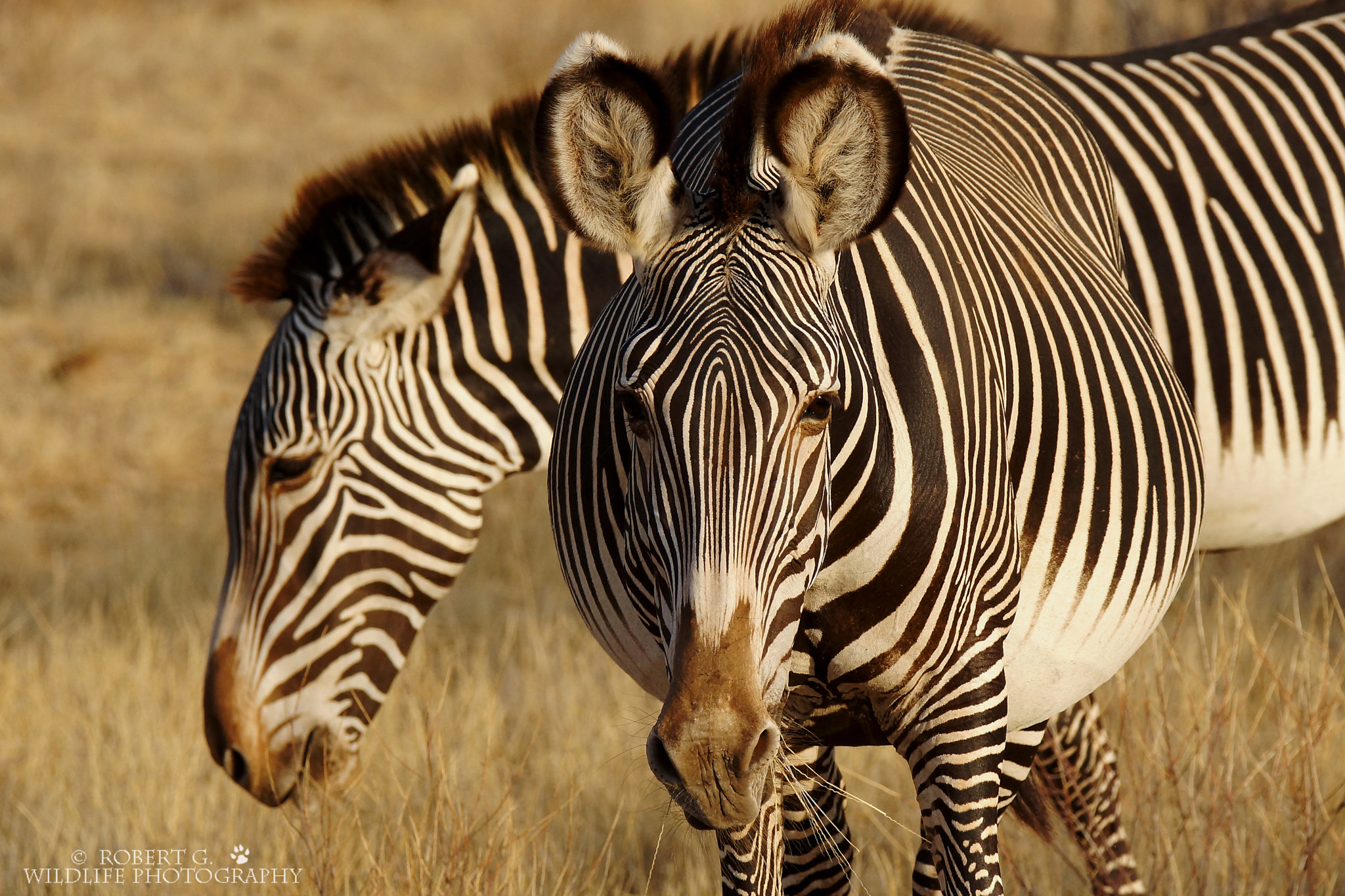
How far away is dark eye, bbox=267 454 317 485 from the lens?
360 cm

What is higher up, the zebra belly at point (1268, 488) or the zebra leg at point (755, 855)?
the zebra belly at point (1268, 488)

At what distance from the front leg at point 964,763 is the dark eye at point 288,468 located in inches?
83.4

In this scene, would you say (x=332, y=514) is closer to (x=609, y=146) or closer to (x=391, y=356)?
(x=391, y=356)

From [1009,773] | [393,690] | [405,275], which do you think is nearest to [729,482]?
[1009,773]

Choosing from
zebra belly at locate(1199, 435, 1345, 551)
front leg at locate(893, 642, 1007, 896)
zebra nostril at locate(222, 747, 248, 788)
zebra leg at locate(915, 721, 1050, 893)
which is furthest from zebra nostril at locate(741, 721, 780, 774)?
zebra nostril at locate(222, 747, 248, 788)

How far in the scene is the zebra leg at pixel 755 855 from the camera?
216cm

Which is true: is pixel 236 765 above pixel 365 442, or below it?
below

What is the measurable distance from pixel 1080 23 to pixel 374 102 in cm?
943

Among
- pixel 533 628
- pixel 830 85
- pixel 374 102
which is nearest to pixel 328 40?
pixel 374 102

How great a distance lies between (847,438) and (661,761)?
1.89 ft

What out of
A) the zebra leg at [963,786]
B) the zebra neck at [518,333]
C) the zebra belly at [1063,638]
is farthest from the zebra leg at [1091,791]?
the zebra neck at [518,333]

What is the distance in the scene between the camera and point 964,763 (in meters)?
2.01

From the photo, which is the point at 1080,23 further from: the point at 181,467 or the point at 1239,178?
the point at 181,467

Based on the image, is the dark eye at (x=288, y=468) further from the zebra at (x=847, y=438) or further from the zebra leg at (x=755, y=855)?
the zebra leg at (x=755, y=855)
